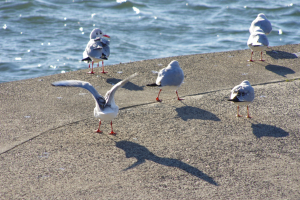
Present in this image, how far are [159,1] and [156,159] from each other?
1674 centimetres

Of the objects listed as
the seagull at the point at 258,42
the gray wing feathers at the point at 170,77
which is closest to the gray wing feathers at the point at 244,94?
the gray wing feathers at the point at 170,77

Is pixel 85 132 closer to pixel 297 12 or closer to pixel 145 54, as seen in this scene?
pixel 145 54

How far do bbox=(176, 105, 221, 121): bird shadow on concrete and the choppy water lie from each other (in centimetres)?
626

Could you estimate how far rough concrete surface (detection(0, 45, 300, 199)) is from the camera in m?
3.68

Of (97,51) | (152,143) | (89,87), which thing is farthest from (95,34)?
(152,143)

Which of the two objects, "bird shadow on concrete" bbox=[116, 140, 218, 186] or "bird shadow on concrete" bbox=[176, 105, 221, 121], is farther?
"bird shadow on concrete" bbox=[176, 105, 221, 121]

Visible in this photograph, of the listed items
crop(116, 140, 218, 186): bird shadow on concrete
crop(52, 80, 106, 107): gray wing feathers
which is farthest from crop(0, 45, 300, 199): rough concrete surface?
crop(52, 80, 106, 107): gray wing feathers

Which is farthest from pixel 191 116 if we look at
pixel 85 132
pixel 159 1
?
pixel 159 1

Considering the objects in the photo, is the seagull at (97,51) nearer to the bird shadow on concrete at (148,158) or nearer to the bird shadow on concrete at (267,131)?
the bird shadow on concrete at (148,158)

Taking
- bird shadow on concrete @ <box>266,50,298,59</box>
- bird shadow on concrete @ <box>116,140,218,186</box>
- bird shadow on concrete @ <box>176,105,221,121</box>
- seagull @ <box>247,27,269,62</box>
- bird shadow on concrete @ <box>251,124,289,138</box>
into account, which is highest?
seagull @ <box>247,27,269,62</box>

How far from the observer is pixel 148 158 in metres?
4.21

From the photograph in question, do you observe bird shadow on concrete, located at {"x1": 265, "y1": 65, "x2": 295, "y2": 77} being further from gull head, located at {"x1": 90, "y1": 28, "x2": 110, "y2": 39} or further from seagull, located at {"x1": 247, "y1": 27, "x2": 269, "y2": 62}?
gull head, located at {"x1": 90, "y1": 28, "x2": 110, "y2": 39}

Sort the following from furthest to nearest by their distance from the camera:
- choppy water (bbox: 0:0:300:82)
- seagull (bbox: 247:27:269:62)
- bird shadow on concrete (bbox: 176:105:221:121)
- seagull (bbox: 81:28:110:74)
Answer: choppy water (bbox: 0:0:300:82), seagull (bbox: 247:27:269:62), seagull (bbox: 81:28:110:74), bird shadow on concrete (bbox: 176:105:221:121)

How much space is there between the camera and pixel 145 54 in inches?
510
